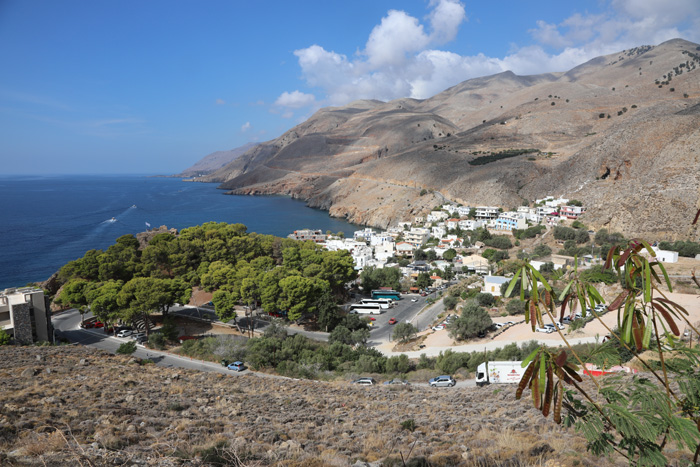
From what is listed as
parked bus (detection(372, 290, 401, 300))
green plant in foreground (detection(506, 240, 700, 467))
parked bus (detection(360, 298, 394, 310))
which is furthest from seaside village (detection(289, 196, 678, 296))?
green plant in foreground (detection(506, 240, 700, 467))

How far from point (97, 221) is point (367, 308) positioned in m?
56.9

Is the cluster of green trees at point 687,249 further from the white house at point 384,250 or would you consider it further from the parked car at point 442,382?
the parked car at point 442,382

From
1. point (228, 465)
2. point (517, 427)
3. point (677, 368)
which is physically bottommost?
point (517, 427)

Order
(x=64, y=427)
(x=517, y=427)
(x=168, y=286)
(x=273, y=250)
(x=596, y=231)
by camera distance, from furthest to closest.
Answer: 1. (x=596, y=231)
2. (x=273, y=250)
3. (x=168, y=286)
4. (x=517, y=427)
5. (x=64, y=427)

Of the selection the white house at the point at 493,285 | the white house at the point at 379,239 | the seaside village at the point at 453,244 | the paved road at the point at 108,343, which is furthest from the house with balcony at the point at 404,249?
the paved road at the point at 108,343

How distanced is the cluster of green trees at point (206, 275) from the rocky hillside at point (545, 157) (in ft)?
89.0

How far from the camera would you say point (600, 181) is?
46156 mm

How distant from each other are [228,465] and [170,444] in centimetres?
134

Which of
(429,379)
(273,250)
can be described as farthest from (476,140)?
(429,379)

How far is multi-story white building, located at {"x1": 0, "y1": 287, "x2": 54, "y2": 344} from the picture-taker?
15094mm

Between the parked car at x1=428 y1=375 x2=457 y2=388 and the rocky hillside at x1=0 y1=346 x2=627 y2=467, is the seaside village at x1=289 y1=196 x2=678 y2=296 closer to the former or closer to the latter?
the parked car at x1=428 y1=375 x2=457 y2=388

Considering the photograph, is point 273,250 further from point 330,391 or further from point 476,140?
point 476,140

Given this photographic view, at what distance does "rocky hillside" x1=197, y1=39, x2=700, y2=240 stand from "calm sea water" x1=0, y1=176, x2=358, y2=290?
971 cm

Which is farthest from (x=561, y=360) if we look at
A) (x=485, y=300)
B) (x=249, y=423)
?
(x=485, y=300)
